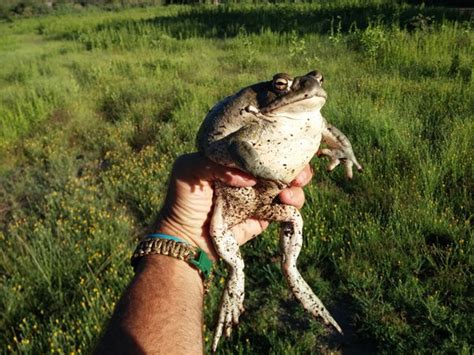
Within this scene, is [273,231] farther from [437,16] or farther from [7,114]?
[437,16]

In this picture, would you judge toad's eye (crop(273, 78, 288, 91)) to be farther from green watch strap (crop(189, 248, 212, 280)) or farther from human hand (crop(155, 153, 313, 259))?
green watch strap (crop(189, 248, 212, 280))

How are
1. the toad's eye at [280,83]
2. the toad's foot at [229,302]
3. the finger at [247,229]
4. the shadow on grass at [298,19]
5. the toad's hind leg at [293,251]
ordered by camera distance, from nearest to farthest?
the toad's eye at [280,83] → the toad's foot at [229,302] → the toad's hind leg at [293,251] → the finger at [247,229] → the shadow on grass at [298,19]

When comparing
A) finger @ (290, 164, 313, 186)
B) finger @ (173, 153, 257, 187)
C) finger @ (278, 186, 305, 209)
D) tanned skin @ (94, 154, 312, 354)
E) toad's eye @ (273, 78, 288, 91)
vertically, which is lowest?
tanned skin @ (94, 154, 312, 354)

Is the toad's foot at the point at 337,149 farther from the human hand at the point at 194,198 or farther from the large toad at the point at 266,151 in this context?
the human hand at the point at 194,198

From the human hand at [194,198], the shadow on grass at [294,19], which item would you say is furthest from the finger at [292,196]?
the shadow on grass at [294,19]

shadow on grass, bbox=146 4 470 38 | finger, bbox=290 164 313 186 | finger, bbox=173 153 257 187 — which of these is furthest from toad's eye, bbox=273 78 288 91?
shadow on grass, bbox=146 4 470 38

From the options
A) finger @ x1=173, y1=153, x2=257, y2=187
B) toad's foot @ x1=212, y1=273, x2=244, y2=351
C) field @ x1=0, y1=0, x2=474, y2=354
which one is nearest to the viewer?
finger @ x1=173, y1=153, x2=257, y2=187

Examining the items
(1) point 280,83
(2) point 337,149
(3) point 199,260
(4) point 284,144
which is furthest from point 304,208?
(1) point 280,83
